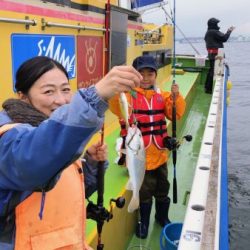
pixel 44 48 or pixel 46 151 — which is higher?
pixel 44 48

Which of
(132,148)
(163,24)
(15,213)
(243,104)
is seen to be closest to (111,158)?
(132,148)

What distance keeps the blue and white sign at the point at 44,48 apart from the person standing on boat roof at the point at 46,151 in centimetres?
163

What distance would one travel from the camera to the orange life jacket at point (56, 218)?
1.37 m

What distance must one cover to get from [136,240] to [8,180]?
2561mm

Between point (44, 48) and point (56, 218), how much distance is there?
235 cm

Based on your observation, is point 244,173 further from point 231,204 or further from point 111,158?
point 111,158

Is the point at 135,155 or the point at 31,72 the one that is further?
the point at 135,155

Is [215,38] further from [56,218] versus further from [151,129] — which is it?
[56,218]

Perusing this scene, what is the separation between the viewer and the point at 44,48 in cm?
350

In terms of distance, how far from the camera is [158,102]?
11.8 feet

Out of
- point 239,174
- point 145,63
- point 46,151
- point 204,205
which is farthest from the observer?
point 239,174

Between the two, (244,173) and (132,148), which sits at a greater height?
(132,148)

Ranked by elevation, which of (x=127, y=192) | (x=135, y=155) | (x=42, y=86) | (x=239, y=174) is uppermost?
(x=42, y=86)

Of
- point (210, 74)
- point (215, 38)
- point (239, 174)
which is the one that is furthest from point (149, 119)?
point (215, 38)
